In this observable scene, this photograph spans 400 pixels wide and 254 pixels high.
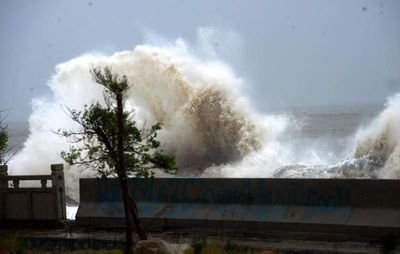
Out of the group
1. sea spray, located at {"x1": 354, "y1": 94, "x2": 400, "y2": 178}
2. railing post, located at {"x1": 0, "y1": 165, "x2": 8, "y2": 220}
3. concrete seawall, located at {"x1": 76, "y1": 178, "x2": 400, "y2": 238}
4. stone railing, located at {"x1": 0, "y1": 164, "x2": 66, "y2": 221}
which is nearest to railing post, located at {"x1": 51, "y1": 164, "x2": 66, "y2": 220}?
stone railing, located at {"x1": 0, "y1": 164, "x2": 66, "y2": 221}

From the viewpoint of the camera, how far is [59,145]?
40.0 metres

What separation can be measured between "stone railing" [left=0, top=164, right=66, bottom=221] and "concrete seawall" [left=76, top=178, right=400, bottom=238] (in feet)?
1.74

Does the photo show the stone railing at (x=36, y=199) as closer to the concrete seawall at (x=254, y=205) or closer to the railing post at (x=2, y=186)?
the railing post at (x=2, y=186)

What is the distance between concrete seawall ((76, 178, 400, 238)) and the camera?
11.3 metres

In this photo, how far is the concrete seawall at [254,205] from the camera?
1131cm

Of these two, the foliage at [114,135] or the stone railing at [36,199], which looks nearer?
the foliage at [114,135]

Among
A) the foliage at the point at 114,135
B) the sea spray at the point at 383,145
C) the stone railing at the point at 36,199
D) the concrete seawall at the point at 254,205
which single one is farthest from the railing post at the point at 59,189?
the sea spray at the point at 383,145

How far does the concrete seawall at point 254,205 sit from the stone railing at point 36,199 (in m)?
0.53

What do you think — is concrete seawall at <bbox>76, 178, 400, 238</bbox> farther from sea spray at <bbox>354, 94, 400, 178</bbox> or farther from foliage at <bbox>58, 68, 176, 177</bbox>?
sea spray at <bbox>354, 94, 400, 178</bbox>

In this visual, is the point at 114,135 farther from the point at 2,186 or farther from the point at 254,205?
the point at 2,186

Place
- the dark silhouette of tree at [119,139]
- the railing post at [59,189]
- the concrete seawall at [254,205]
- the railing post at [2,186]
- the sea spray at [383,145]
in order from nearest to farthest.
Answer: the dark silhouette of tree at [119,139] → the concrete seawall at [254,205] → the railing post at [59,189] → the railing post at [2,186] → the sea spray at [383,145]

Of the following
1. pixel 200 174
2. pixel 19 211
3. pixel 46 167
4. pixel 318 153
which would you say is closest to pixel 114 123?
pixel 19 211

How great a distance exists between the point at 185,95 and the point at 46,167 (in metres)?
8.86

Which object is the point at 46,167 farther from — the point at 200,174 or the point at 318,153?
the point at 318,153
